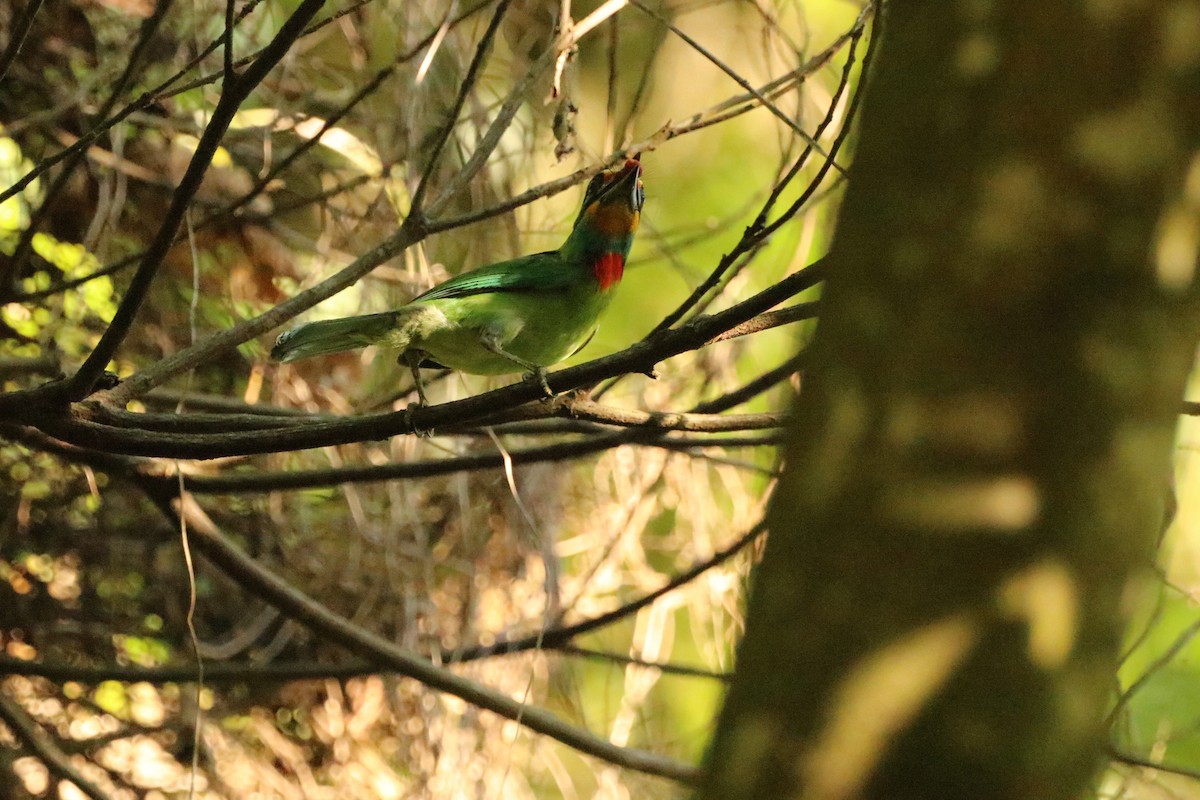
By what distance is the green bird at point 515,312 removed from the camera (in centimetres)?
337

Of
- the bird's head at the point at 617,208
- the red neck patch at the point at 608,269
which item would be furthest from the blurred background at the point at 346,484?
the red neck patch at the point at 608,269

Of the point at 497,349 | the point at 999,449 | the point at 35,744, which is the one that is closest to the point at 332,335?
the point at 497,349

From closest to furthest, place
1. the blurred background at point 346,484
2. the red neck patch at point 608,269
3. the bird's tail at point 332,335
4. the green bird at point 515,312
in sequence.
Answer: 1. the bird's tail at point 332,335
2. the green bird at point 515,312
3. the red neck patch at point 608,269
4. the blurred background at point 346,484

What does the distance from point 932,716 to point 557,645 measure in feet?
10.5

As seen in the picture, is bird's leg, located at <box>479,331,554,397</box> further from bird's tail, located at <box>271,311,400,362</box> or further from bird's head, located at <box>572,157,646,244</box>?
bird's head, located at <box>572,157,646,244</box>

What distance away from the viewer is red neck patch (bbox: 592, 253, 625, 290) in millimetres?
→ 3898

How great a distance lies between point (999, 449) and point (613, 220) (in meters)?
3.44

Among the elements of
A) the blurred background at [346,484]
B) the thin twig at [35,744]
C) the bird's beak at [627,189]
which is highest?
the bird's beak at [627,189]

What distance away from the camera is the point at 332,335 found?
325 centimetres

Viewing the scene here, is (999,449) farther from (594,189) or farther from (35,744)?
(594,189)

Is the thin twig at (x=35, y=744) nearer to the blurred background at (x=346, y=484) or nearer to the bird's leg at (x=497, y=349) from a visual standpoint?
the blurred background at (x=346, y=484)

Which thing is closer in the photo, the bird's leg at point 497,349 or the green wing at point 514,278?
the bird's leg at point 497,349

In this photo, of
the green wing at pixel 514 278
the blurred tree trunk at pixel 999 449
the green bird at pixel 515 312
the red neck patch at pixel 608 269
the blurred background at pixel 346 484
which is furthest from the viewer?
the blurred background at pixel 346 484

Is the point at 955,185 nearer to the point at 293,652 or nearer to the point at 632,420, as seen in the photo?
the point at 632,420
